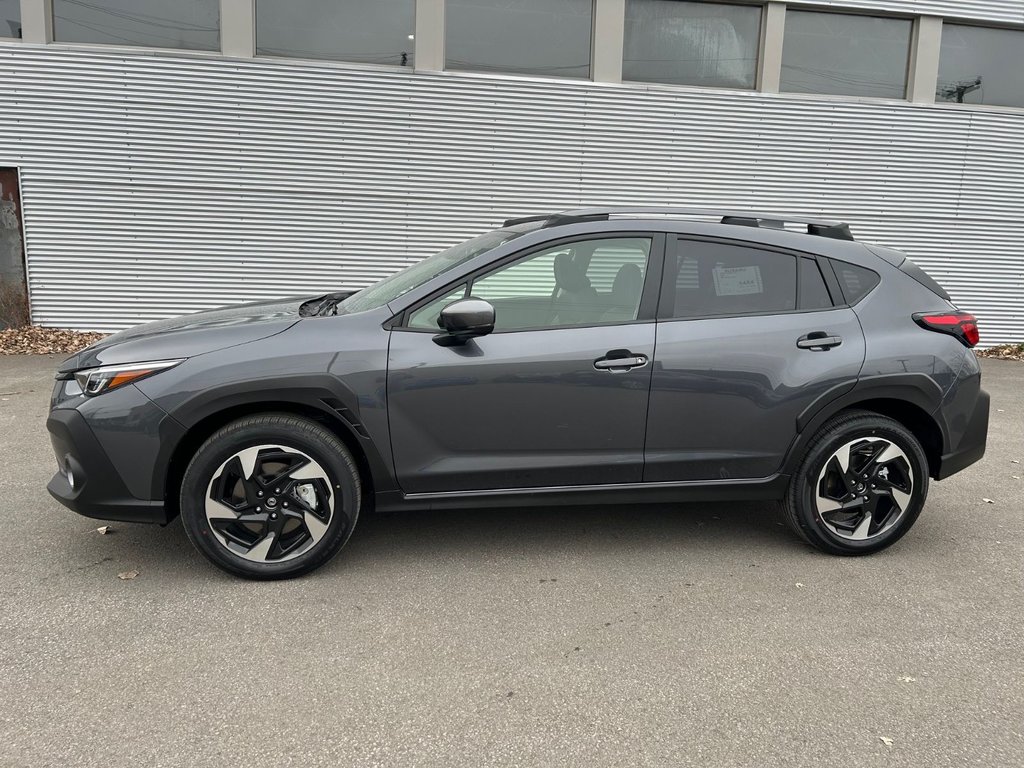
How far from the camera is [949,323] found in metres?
3.99

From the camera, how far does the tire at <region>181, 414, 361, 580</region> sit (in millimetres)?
3428

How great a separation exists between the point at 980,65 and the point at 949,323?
980cm

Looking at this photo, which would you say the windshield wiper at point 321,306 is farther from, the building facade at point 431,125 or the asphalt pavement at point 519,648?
the building facade at point 431,125

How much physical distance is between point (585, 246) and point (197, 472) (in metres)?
2.04

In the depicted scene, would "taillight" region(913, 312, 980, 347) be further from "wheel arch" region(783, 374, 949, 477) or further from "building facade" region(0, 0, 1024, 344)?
"building facade" region(0, 0, 1024, 344)

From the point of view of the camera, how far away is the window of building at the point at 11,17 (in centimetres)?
970

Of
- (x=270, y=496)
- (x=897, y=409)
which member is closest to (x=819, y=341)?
(x=897, y=409)

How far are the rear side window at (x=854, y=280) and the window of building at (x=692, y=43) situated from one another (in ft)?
25.0

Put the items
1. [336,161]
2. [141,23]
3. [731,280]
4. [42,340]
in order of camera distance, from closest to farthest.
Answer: [731,280]
[42,340]
[141,23]
[336,161]

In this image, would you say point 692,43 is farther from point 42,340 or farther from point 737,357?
point 42,340

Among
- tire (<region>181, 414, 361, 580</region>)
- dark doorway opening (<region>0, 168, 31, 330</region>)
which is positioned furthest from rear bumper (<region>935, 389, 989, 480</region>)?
dark doorway opening (<region>0, 168, 31, 330</region>)

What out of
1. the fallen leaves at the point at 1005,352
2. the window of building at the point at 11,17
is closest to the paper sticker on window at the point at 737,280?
the fallen leaves at the point at 1005,352

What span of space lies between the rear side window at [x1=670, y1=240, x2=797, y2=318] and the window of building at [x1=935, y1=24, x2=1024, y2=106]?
9606 millimetres

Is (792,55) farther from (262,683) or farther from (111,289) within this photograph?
(262,683)
